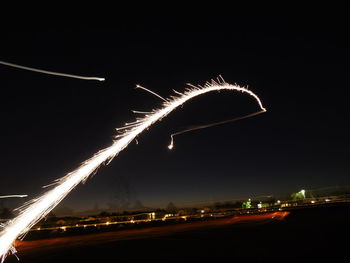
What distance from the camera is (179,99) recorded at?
934cm

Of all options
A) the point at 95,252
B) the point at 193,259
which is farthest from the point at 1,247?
the point at 95,252

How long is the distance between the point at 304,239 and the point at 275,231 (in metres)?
2.68

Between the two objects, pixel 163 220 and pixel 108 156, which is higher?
pixel 108 156

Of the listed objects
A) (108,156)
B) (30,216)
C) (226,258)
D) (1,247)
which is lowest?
(226,258)

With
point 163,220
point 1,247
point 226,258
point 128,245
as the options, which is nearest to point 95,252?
point 128,245

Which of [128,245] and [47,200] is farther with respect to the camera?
[128,245]

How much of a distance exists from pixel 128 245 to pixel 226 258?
595 cm

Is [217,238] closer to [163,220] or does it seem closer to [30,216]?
[30,216]

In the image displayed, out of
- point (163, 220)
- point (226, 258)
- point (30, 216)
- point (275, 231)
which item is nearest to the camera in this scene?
point (30, 216)

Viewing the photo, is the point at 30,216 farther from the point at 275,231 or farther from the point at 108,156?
the point at 275,231

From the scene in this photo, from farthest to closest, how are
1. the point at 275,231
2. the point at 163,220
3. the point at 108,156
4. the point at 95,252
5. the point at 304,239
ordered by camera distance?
the point at 163,220
the point at 275,231
the point at 95,252
the point at 304,239
the point at 108,156

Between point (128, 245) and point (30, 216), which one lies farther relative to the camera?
point (128, 245)

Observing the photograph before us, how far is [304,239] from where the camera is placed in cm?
1227

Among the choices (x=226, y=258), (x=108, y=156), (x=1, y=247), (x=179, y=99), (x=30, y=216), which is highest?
(x=179, y=99)
